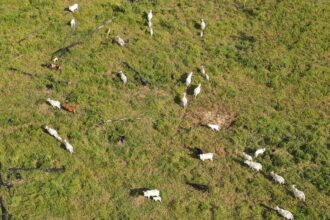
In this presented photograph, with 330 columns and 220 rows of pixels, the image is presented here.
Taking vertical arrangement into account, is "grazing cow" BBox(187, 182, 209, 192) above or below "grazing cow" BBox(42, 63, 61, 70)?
below

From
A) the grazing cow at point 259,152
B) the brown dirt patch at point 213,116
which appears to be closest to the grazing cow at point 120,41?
the brown dirt patch at point 213,116

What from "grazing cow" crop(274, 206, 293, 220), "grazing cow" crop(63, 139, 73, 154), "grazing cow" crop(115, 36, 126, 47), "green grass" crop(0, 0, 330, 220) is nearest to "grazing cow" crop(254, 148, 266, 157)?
"green grass" crop(0, 0, 330, 220)

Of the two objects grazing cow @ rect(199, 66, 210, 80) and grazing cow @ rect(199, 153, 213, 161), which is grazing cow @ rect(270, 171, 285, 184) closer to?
grazing cow @ rect(199, 153, 213, 161)

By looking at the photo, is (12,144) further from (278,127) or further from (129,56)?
(278,127)

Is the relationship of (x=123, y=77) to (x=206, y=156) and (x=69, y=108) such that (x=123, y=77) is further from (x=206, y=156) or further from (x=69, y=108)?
(x=206, y=156)

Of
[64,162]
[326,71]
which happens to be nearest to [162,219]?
[64,162]

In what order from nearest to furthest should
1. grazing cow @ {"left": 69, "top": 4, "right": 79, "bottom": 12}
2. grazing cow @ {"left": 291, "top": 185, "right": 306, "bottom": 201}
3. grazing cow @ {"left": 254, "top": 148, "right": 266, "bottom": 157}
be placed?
grazing cow @ {"left": 291, "top": 185, "right": 306, "bottom": 201} → grazing cow @ {"left": 254, "top": 148, "right": 266, "bottom": 157} → grazing cow @ {"left": 69, "top": 4, "right": 79, "bottom": 12}

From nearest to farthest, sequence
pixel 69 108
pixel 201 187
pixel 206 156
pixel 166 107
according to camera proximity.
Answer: pixel 201 187 < pixel 206 156 < pixel 69 108 < pixel 166 107

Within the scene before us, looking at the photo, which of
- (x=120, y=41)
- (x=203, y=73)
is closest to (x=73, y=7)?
(x=120, y=41)

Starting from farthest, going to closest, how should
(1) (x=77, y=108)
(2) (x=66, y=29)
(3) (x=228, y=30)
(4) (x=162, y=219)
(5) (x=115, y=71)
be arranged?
(3) (x=228, y=30), (2) (x=66, y=29), (5) (x=115, y=71), (1) (x=77, y=108), (4) (x=162, y=219)
